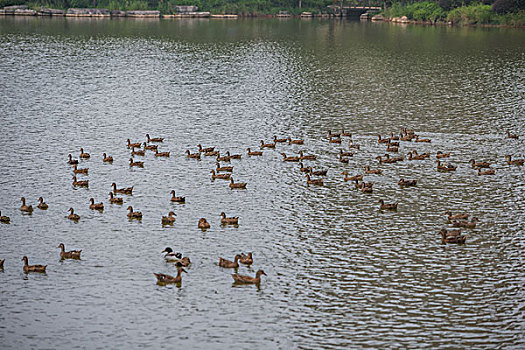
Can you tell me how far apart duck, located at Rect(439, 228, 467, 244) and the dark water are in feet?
1.37

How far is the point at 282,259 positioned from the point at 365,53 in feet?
189

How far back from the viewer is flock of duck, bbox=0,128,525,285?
2458 centimetres

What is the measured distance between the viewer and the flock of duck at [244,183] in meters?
24.6

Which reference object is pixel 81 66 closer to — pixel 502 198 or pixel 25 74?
pixel 25 74

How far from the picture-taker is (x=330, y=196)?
32094 millimetres

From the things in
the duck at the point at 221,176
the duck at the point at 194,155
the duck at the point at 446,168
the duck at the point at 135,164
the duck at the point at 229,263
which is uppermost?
the duck at the point at 194,155

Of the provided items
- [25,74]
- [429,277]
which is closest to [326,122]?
[429,277]

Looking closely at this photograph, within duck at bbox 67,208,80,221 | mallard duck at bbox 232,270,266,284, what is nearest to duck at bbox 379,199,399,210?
mallard duck at bbox 232,270,266,284

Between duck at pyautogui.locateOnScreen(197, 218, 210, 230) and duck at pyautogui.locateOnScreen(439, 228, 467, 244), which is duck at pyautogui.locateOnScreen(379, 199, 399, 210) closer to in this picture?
duck at pyautogui.locateOnScreen(439, 228, 467, 244)

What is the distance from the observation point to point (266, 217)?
29.5 metres

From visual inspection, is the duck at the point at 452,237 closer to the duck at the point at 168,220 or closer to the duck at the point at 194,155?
the duck at the point at 168,220

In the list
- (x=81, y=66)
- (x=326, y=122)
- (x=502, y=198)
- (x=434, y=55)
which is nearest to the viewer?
(x=502, y=198)

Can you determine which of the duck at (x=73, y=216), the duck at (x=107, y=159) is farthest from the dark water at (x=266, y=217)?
the duck at (x=107, y=159)

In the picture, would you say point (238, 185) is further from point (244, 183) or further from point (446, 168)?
point (446, 168)
